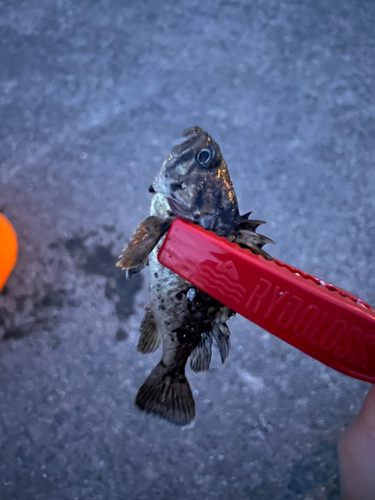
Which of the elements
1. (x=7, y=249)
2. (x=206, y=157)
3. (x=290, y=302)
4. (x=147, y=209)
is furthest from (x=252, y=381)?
(x=7, y=249)

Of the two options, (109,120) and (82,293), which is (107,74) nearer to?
(109,120)

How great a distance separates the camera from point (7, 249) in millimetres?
1868

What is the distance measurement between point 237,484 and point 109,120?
7.23ft

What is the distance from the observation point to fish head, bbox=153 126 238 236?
1.26m

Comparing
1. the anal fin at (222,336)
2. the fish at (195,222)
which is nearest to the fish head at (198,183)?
the fish at (195,222)

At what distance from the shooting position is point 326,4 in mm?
1894

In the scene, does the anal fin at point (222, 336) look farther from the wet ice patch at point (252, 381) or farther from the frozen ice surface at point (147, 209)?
the wet ice patch at point (252, 381)

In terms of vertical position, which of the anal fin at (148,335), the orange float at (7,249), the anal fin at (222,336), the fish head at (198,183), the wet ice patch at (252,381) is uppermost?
the fish head at (198,183)

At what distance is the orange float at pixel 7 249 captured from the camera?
1.86 meters

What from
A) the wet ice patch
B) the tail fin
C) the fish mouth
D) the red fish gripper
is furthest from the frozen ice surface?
the red fish gripper

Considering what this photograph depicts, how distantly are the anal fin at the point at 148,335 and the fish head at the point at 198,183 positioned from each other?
50 centimetres

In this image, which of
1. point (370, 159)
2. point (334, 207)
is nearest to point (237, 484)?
point (334, 207)

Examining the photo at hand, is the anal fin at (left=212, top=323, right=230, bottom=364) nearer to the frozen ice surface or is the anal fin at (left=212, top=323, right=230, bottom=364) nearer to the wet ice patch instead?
the frozen ice surface

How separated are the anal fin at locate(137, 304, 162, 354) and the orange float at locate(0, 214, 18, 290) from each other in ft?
3.09
